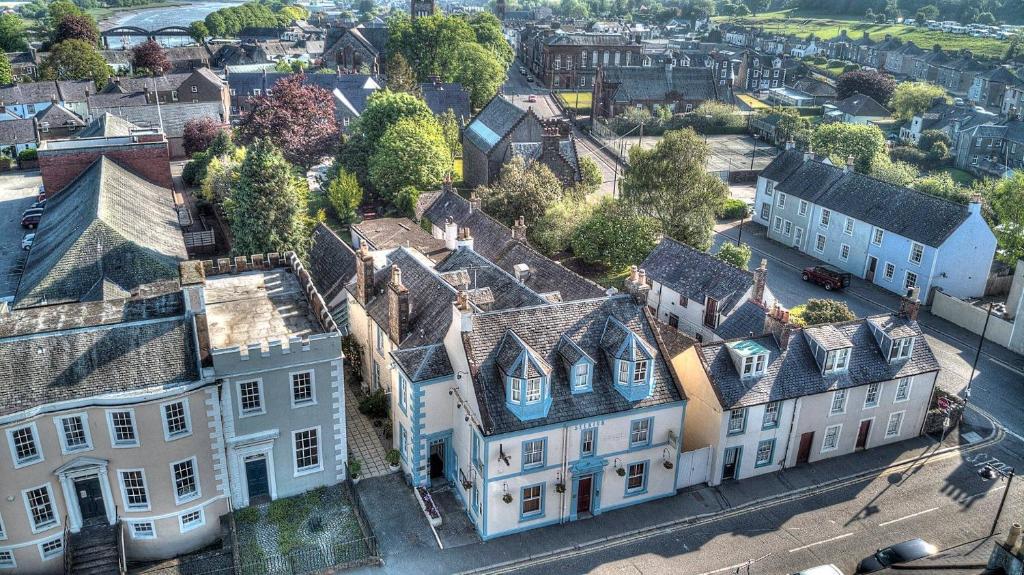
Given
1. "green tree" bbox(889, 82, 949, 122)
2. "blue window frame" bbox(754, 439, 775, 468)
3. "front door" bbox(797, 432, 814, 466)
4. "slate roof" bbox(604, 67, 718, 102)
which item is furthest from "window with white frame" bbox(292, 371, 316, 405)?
"green tree" bbox(889, 82, 949, 122)

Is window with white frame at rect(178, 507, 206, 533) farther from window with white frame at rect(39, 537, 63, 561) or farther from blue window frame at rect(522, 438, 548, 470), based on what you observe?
blue window frame at rect(522, 438, 548, 470)

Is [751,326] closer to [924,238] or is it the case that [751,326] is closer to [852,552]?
[852,552]

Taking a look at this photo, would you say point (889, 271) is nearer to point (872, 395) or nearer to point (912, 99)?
Result: point (872, 395)

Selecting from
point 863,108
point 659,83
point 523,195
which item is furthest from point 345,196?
point 863,108

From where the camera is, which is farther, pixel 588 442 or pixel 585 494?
pixel 585 494

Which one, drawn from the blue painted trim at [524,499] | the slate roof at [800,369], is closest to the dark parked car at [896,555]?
the slate roof at [800,369]

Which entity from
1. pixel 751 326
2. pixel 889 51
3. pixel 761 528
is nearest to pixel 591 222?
pixel 751 326
